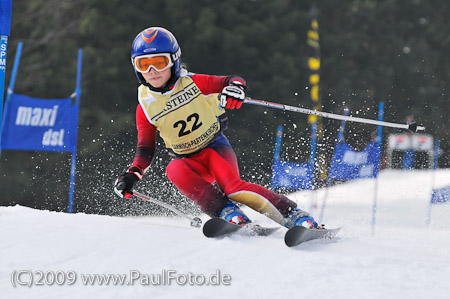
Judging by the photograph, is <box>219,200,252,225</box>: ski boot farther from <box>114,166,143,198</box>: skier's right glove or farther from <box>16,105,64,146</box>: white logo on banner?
<box>16,105,64,146</box>: white logo on banner

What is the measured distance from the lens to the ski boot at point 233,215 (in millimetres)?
3916

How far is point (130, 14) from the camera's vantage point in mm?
16938

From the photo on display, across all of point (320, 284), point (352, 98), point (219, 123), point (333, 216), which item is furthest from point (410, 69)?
point (320, 284)

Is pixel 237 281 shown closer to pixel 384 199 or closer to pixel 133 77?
pixel 384 199

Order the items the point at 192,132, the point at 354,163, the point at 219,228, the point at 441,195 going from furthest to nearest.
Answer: the point at 354,163 < the point at 441,195 < the point at 192,132 < the point at 219,228

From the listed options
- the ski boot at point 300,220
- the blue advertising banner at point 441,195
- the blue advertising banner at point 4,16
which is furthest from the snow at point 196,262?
the blue advertising banner at point 441,195

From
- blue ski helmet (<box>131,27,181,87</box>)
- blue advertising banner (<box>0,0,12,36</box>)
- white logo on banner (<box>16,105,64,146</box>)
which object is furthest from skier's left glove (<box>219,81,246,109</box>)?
white logo on banner (<box>16,105,64,146</box>)

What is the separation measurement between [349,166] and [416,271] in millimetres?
4212

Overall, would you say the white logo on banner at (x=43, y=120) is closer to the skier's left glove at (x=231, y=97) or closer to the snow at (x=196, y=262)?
the snow at (x=196, y=262)

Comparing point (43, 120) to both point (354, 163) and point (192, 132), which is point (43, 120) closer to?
point (192, 132)

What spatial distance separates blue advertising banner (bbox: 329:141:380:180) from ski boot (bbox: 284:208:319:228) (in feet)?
10.6

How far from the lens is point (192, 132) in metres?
4.28

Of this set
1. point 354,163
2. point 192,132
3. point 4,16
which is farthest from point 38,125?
point 354,163

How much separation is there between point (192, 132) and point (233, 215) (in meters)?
0.66
